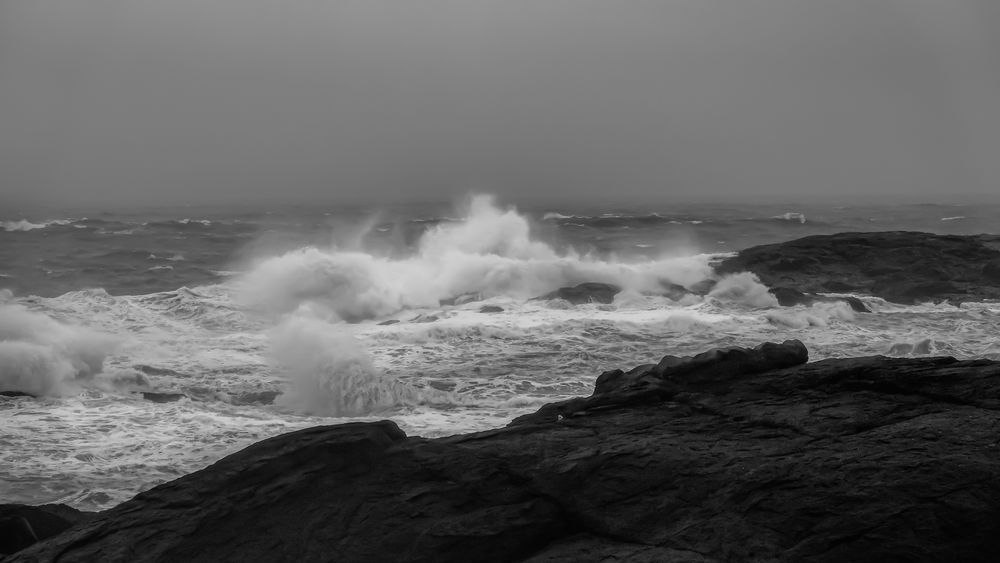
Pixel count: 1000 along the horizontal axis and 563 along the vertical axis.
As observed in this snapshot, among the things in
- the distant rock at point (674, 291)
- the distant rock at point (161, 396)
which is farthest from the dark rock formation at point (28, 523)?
the distant rock at point (674, 291)

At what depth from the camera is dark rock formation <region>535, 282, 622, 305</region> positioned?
2130 centimetres

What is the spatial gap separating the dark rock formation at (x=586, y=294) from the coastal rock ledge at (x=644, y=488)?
613 inches

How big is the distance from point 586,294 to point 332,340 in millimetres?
9199

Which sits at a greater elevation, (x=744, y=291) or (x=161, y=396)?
(x=744, y=291)

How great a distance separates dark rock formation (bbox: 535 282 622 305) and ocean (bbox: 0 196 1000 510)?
0.45m

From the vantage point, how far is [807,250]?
81.6 feet

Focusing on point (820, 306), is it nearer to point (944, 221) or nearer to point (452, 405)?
point (452, 405)

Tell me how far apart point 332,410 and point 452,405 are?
1.69 meters

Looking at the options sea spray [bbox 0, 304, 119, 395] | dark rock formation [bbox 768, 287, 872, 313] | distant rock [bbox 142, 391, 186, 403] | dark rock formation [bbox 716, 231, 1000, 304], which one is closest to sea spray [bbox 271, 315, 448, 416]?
distant rock [bbox 142, 391, 186, 403]

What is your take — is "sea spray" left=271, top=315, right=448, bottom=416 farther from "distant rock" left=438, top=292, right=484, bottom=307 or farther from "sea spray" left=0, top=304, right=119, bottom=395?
"distant rock" left=438, top=292, right=484, bottom=307

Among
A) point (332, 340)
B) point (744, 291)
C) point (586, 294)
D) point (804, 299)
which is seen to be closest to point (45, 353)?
point (332, 340)

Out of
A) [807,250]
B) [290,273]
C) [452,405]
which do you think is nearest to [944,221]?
[807,250]

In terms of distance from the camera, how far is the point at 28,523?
5.91 metres

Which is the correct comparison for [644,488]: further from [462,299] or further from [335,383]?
[462,299]
